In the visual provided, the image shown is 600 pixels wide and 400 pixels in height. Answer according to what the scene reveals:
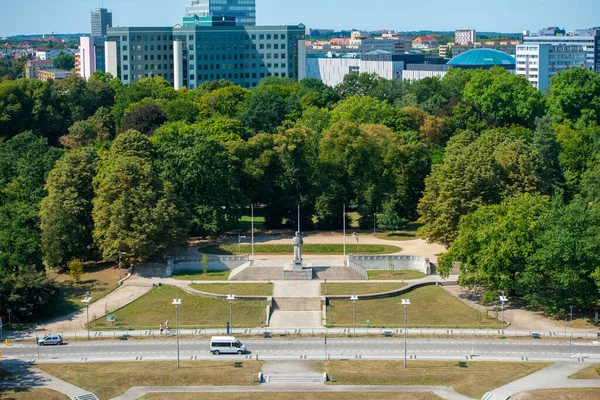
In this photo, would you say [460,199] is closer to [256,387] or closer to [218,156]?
[218,156]

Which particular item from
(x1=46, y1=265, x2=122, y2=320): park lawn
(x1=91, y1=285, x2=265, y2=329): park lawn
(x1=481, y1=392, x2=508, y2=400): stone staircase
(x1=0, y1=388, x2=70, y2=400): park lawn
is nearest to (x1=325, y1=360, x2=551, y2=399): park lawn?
(x1=481, y1=392, x2=508, y2=400): stone staircase

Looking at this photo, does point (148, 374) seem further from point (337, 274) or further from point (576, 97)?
point (576, 97)

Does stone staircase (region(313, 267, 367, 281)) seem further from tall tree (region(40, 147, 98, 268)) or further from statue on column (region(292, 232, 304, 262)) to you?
tall tree (region(40, 147, 98, 268))

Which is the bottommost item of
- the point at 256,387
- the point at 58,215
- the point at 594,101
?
the point at 256,387

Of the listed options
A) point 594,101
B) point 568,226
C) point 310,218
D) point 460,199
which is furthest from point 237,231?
point 594,101

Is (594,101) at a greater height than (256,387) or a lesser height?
greater

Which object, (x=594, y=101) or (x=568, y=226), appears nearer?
(x=568, y=226)

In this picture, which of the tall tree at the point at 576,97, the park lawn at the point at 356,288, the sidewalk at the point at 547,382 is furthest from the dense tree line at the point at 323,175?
the sidewalk at the point at 547,382
